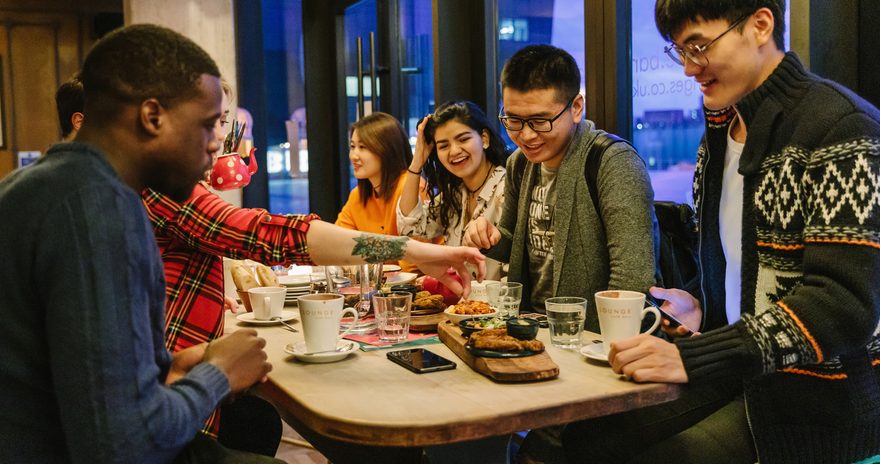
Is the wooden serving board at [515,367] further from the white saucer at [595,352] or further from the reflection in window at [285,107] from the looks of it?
the reflection in window at [285,107]

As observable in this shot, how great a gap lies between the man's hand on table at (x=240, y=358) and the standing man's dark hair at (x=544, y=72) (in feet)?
4.60

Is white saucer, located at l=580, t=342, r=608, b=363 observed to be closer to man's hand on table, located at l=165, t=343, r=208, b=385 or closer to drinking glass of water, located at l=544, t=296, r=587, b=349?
drinking glass of water, located at l=544, t=296, r=587, b=349

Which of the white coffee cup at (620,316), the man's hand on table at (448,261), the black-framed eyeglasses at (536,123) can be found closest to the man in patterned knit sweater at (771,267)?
the white coffee cup at (620,316)

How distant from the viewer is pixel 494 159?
11.9 feet

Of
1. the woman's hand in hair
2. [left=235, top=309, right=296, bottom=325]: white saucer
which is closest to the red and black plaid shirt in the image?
[left=235, top=309, right=296, bottom=325]: white saucer

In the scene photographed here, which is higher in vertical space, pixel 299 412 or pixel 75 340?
pixel 75 340

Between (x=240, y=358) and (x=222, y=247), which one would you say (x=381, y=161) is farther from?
(x=240, y=358)

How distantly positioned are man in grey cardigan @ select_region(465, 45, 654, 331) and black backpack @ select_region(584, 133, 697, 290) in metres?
0.02

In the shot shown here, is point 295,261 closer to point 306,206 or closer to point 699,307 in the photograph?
point 699,307

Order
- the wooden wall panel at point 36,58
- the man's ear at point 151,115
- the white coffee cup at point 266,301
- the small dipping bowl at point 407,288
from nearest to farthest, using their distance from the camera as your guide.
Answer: the man's ear at point 151,115 < the white coffee cup at point 266,301 < the small dipping bowl at point 407,288 < the wooden wall panel at point 36,58

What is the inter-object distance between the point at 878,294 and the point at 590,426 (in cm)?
78

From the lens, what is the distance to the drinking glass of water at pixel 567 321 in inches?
73.9

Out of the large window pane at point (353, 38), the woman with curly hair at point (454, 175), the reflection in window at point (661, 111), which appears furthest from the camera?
the large window pane at point (353, 38)

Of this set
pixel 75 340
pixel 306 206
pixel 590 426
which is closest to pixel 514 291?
pixel 590 426
